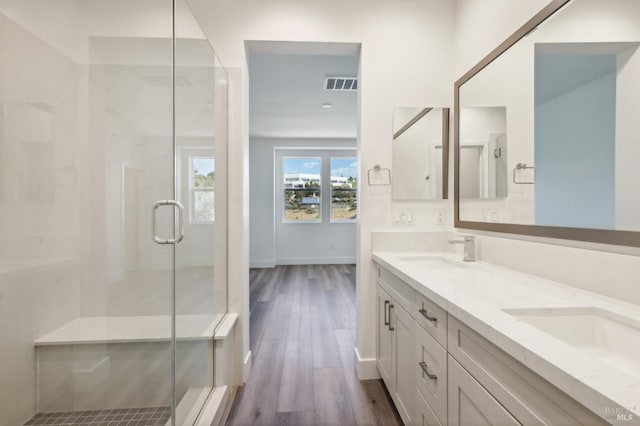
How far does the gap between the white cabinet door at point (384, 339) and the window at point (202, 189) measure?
1286mm

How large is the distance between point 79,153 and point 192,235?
2.51 ft

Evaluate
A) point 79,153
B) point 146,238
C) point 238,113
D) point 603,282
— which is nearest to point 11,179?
point 79,153

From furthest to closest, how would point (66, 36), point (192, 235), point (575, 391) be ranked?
point (192, 235) < point (66, 36) < point (575, 391)

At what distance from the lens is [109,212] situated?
69.0 inches

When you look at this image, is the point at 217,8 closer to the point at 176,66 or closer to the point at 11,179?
the point at 176,66

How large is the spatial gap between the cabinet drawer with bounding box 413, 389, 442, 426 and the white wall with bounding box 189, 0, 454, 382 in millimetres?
795

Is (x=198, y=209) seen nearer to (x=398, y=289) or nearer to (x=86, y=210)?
(x=86, y=210)

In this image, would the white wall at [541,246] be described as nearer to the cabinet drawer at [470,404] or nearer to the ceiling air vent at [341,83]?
the cabinet drawer at [470,404]

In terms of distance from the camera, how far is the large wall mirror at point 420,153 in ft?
6.94

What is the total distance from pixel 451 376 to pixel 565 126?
112 centimetres

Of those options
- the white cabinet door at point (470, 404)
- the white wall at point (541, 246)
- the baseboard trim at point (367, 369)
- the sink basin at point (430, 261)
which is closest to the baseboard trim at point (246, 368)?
the baseboard trim at point (367, 369)

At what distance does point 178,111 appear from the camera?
5.52 feet

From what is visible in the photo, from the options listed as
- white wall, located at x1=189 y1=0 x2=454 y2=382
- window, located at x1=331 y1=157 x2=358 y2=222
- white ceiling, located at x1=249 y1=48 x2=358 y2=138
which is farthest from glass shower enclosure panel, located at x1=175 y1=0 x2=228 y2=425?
window, located at x1=331 y1=157 x2=358 y2=222

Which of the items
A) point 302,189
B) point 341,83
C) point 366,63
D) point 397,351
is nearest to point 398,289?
point 397,351
